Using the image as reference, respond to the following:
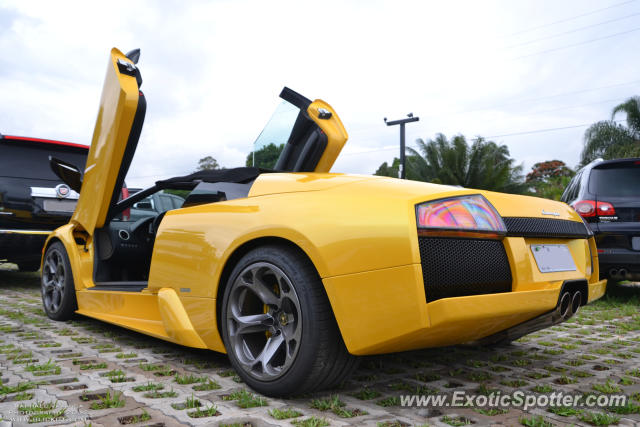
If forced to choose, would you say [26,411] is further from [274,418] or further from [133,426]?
[274,418]

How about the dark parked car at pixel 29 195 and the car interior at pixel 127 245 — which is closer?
the car interior at pixel 127 245

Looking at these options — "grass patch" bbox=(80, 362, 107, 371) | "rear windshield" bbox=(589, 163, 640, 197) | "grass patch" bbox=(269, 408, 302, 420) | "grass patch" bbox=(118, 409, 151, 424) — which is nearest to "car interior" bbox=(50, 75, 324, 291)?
"grass patch" bbox=(80, 362, 107, 371)

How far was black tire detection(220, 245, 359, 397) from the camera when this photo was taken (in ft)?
7.09

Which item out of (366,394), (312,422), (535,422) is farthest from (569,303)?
(312,422)

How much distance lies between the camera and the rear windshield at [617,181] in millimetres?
4816

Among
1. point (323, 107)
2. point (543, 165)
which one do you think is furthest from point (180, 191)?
point (543, 165)

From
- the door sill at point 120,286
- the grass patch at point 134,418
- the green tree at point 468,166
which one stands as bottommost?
the grass patch at point 134,418

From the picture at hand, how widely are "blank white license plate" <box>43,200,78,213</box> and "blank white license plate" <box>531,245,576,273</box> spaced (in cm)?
538

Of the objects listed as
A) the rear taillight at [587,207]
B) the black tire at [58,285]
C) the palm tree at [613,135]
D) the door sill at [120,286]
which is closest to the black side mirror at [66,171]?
the black tire at [58,285]

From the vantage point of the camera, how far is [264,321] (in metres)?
2.39

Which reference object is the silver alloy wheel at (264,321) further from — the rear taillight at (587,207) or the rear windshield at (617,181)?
the rear windshield at (617,181)

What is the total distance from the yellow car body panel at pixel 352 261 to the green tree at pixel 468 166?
2442 centimetres

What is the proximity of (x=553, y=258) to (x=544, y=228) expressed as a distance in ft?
0.46

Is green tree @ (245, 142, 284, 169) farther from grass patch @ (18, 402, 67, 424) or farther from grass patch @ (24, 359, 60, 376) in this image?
grass patch @ (18, 402, 67, 424)
